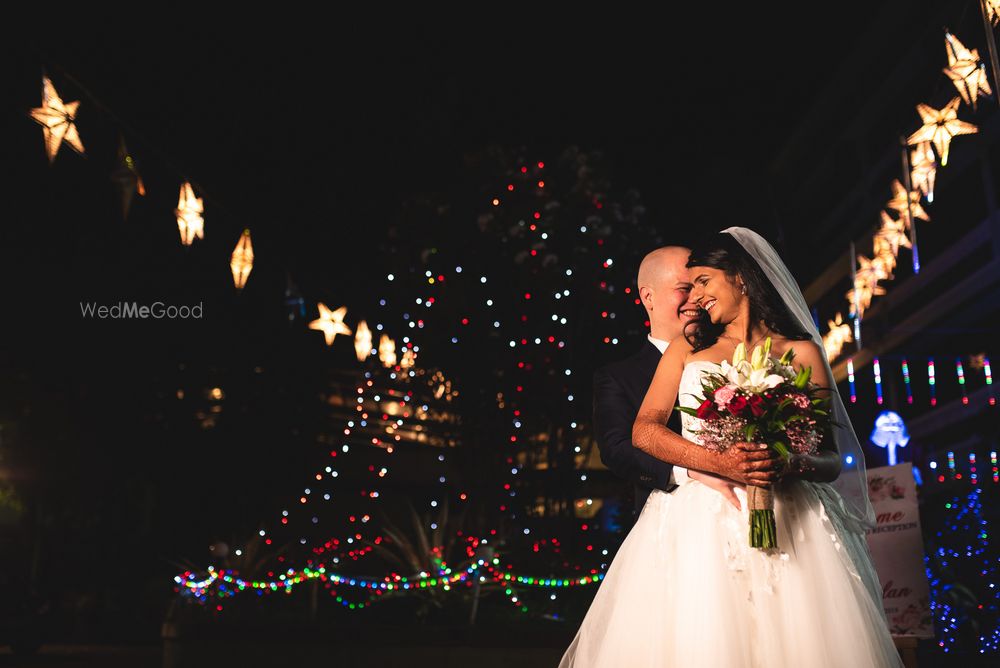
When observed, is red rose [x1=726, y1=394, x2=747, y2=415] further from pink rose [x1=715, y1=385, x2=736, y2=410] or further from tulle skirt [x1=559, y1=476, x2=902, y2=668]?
tulle skirt [x1=559, y1=476, x2=902, y2=668]

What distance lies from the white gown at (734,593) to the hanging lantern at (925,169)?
6210mm

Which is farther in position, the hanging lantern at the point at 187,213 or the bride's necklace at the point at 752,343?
the hanging lantern at the point at 187,213

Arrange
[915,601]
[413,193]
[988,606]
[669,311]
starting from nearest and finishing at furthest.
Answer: [669,311]
[915,601]
[988,606]
[413,193]

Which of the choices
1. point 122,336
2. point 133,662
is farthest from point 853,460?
point 122,336

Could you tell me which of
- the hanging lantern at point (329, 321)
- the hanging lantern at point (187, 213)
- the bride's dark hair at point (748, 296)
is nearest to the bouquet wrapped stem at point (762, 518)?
the bride's dark hair at point (748, 296)

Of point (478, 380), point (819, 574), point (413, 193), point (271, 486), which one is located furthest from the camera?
point (271, 486)

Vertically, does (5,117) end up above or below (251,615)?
above

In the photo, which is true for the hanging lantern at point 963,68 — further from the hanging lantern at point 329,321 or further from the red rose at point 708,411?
the hanging lantern at point 329,321

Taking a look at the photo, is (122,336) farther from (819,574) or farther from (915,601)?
(819,574)

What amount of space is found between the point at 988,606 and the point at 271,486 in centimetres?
1355

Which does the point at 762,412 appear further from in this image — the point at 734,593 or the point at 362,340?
the point at 362,340

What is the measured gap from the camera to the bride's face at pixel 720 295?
3553 mm

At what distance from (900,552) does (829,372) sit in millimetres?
2876

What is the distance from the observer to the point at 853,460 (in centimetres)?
387
